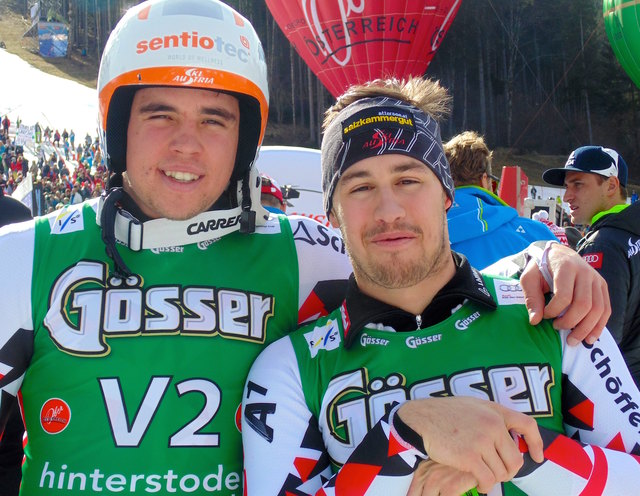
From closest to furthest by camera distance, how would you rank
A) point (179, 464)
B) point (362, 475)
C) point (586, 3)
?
point (362, 475), point (179, 464), point (586, 3)

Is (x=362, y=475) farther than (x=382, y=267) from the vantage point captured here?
No

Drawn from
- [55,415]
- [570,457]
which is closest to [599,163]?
[570,457]

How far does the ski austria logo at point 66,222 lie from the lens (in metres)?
2.28

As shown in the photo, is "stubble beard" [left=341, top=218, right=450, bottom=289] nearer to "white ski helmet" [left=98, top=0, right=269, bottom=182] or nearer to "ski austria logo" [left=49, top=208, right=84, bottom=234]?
"white ski helmet" [left=98, top=0, right=269, bottom=182]

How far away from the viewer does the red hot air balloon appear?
45.9ft

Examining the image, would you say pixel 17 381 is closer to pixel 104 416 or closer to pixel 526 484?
pixel 104 416

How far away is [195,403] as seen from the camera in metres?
2.11

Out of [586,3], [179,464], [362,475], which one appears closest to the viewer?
[362,475]

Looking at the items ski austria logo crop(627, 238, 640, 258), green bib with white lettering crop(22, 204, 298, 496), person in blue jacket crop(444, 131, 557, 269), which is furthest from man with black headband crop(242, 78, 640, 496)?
ski austria logo crop(627, 238, 640, 258)

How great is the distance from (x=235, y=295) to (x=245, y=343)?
0.16 metres

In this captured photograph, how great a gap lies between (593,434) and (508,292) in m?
0.51

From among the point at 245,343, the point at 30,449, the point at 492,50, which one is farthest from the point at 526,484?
the point at 492,50

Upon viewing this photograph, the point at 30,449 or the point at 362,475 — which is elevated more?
the point at 362,475

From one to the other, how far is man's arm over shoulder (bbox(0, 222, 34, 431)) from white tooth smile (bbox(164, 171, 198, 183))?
499 mm
